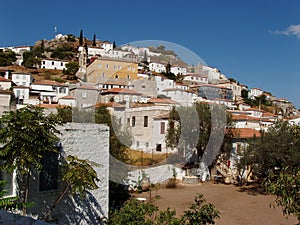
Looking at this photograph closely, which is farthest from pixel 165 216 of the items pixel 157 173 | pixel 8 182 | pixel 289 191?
pixel 157 173

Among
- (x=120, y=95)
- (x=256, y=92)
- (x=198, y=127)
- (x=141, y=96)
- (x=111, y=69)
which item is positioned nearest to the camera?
(x=198, y=127)

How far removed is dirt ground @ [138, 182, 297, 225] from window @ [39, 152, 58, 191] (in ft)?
21.1

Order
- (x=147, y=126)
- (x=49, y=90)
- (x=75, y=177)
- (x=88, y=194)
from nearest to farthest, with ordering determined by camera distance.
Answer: (x=75, y=177), (x=88, y=194), (x=147, y=126), (x=49, y=90)

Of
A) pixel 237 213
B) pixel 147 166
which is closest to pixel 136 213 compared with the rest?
pixel 237 213

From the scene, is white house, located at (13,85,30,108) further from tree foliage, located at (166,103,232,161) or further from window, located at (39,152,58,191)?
window, located at (39,152,58,191)

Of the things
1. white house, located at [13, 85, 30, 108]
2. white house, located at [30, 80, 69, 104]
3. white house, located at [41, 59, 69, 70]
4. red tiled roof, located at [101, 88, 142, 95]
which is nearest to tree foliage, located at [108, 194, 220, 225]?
red tiled roof, located at [101, 88, 142, 95]

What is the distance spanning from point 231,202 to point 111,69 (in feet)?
58.8

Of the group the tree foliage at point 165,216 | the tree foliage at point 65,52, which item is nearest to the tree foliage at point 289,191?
the tree foliage at point 165,216

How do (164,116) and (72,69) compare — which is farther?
(72,69)

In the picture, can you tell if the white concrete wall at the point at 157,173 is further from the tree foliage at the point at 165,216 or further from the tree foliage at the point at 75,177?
the tree foliage at the point at 165,216

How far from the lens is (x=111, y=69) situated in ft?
96.9

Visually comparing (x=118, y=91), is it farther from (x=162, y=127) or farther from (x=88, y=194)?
(x=88, y=194)

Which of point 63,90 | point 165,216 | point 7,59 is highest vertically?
point 7,59

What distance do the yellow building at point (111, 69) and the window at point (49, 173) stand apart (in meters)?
18.8
